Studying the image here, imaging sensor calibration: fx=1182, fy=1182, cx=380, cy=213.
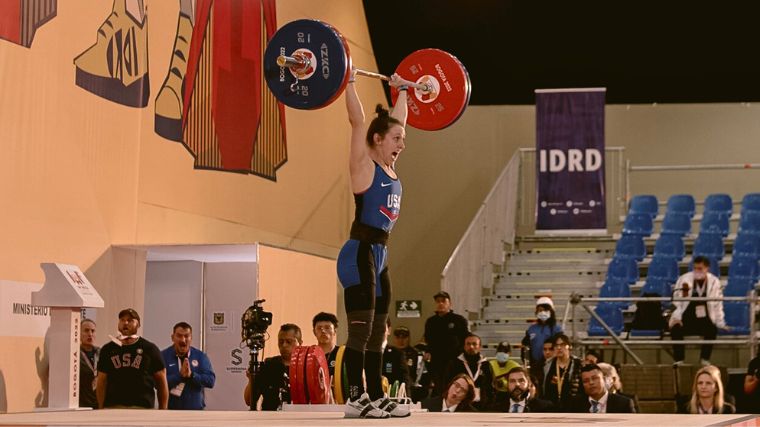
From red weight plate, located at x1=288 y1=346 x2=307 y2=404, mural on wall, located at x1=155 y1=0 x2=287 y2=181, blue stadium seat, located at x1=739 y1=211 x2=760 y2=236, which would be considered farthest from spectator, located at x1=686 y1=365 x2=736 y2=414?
blue stadium seat, located at x1=739 y1=211 x2=760 y2=236

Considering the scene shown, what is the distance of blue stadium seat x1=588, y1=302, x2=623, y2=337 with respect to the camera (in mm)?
14164

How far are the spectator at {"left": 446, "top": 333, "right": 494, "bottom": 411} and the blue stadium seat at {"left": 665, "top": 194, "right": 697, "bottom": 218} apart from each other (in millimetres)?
6607

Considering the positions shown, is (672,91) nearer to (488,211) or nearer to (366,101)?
(488,211)

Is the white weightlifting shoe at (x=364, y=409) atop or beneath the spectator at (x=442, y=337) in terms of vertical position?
beneath

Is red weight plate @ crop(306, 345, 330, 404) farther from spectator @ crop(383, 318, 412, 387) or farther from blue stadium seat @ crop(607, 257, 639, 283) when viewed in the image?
blue stadium seat @ crop(607, 257, 639, 283)

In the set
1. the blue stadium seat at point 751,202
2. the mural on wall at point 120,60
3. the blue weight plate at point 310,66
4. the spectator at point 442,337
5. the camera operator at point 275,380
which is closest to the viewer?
the blue weight plate at point 310,66

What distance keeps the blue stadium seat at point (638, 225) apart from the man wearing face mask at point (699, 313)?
2641mm

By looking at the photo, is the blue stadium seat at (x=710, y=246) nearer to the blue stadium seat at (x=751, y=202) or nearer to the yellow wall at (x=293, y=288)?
the blue stadium seat at (x=751, y=202)

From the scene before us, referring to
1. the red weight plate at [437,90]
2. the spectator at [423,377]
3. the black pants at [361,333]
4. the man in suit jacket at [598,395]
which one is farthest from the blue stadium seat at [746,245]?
the black pants at [361,333]

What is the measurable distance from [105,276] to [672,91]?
905 centimetres

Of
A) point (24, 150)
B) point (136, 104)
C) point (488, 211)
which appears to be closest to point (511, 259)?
point (488, 211)

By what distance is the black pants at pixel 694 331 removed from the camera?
13070 millimetres

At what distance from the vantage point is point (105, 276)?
973 centimetres

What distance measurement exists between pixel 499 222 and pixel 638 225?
189cm
